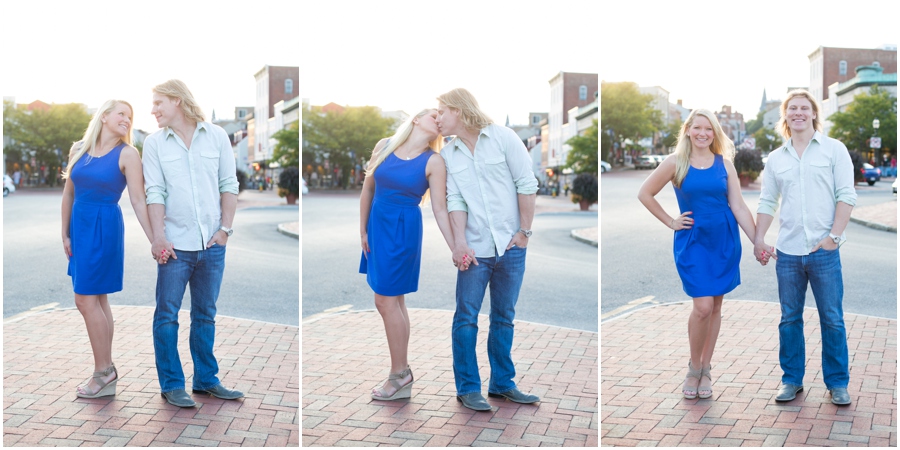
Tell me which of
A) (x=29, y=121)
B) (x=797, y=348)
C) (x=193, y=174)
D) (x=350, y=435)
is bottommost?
(x=350, y=435)

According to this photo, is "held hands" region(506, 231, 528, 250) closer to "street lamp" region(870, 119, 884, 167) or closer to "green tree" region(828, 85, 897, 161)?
"green tree" region(828, 85, 897, 161)

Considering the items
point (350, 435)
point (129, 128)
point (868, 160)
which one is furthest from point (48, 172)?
point (868, 160)

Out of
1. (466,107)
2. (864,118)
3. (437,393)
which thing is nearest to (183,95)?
(466,107)

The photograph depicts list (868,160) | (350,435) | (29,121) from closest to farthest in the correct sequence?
(350,435), (29,121), (868,160)

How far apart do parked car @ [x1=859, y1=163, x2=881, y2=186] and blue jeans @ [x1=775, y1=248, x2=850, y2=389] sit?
480 centimetres

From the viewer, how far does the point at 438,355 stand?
17.4ft

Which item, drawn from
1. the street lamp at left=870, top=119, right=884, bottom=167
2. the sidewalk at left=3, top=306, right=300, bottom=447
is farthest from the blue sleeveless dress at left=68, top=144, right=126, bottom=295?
the street lamp at left=870, top=119, right=884, bottom=167

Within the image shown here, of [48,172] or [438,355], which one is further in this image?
[48,172]

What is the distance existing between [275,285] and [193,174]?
4.69 metres

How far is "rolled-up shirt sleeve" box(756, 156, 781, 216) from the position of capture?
4.09 m

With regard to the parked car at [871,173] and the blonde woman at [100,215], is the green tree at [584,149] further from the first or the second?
the parked car at [871,173]

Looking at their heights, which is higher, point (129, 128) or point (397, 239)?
point (129, 128)

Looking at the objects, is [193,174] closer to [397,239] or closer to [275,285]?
[397,239]

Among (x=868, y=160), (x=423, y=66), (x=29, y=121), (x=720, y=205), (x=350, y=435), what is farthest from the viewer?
(x=868, y=160)
